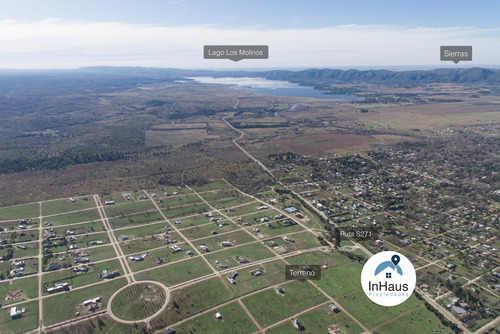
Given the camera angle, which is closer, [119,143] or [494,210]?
[494,210]

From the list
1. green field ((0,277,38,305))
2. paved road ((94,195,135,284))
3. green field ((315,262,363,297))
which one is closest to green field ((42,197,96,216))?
paved road ((94,195,135,284))

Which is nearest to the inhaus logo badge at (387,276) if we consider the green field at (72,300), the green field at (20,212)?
the green field at (72,300)

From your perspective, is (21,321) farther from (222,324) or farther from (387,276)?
(387,276)

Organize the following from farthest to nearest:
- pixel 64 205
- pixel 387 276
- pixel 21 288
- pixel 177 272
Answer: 1. pixel 64 205
2. pixel 177 272
3. pixel 21 288
4. pixel 387 276

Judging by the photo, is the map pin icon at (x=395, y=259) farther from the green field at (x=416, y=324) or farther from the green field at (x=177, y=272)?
the green field at (x=177, y=272)

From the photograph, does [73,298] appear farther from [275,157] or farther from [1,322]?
[275,157]

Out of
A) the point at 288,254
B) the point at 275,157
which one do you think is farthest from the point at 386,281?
the point at 275,157

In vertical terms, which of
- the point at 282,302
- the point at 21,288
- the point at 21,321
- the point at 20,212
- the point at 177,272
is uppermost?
the point at 20,212

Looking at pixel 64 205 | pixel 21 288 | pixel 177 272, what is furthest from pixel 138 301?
pixel 64 205

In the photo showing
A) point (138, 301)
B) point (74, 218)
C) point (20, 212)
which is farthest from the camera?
point (20, 212)
